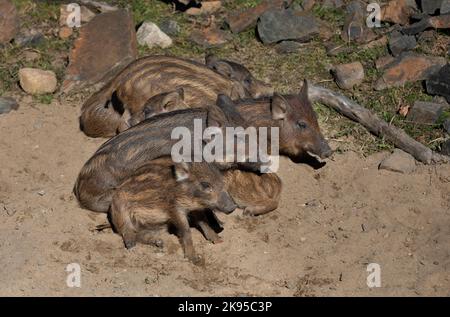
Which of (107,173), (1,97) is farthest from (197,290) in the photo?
(1,97)

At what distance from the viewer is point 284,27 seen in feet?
30.9

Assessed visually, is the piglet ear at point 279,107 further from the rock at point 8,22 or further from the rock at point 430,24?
the rock at point 8,22

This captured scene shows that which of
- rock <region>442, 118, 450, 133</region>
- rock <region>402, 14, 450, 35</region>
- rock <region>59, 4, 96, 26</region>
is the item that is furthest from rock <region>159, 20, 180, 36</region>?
rock <region>442, 118, 450, 133</region>

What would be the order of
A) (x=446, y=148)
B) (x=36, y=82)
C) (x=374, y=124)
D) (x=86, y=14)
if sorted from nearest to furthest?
(x=446, y=148) < (x=374, y=124) < (x=36, y=82) < (x=86, y=14)

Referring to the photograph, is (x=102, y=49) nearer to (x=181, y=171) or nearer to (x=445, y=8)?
(x=181, y=171)

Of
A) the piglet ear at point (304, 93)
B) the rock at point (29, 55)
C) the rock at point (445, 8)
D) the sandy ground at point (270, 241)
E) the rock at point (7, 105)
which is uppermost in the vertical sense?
the rock at point (445, 8)

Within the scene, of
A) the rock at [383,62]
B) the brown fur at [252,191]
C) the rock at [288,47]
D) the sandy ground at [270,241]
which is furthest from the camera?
the rock at [288,47]

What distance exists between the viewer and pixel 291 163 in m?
8.05

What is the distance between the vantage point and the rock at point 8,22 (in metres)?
9.67

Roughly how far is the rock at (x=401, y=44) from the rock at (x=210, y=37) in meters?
1.77

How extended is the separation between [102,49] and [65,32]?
2.79 ft

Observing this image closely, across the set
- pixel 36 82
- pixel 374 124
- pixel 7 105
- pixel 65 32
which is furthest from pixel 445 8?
pixel 7 105

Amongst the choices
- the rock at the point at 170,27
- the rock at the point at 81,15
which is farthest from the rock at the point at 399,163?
the rock at the point at 81,15

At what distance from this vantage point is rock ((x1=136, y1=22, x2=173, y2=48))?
31.0 feet
